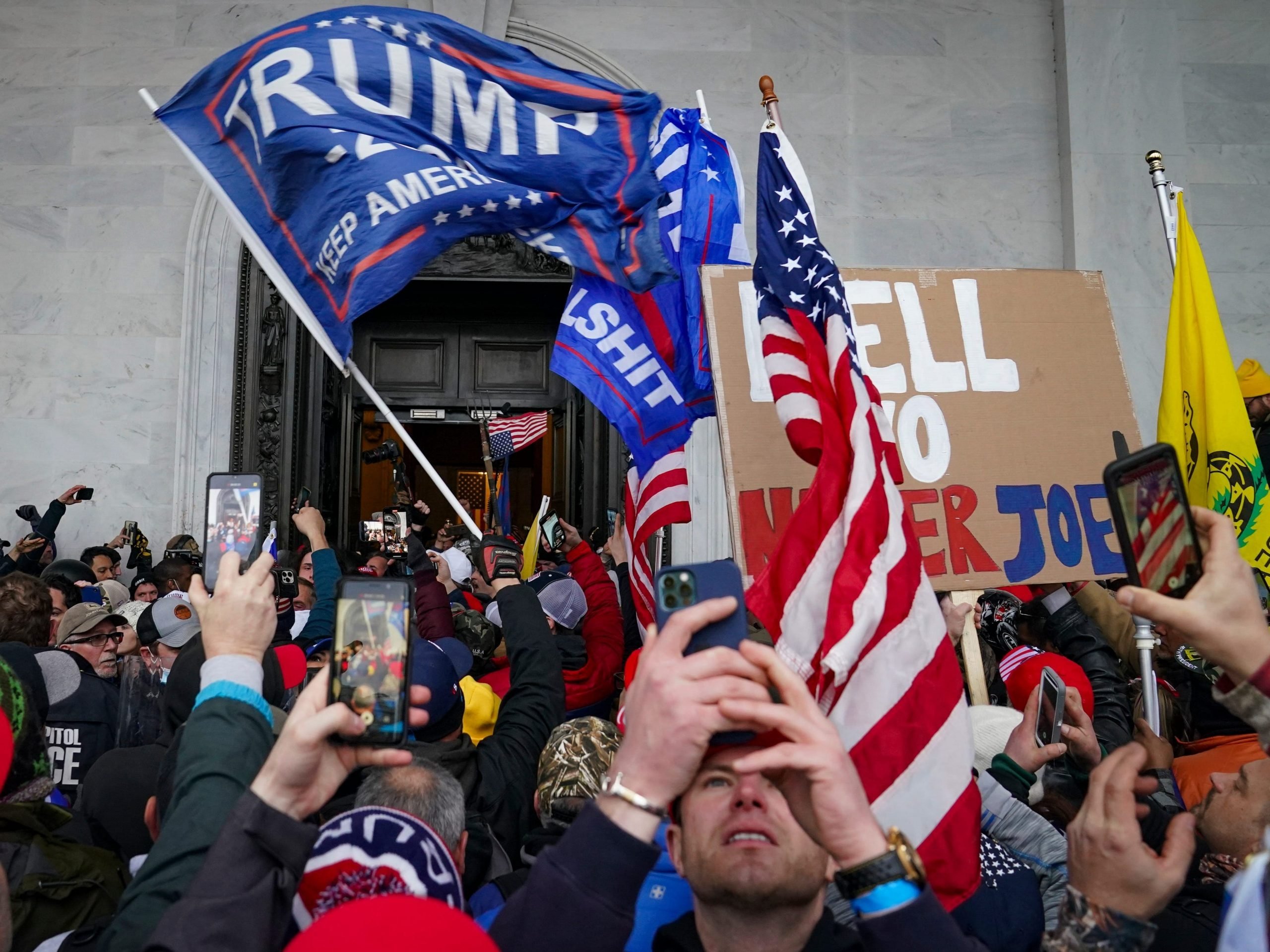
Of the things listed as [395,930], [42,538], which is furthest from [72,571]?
[395,930]

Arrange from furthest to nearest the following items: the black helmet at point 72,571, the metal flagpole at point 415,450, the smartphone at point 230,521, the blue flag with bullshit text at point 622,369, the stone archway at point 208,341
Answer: the stone archway at point 208,341 < the black helmet at point 72,571 < the blue flag with bullshit text at point 622,369 < the metal flagpole at point 415,450 < the smartphone at point 230,521

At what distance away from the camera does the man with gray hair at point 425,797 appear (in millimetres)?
2424

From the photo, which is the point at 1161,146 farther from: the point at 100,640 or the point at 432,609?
the point at 100,640

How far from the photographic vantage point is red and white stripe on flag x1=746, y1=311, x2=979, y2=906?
2670mm

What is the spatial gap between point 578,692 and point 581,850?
3180 mm

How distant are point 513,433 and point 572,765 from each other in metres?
7.78

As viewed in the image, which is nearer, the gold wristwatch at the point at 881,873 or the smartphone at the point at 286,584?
the gold wristwatch at the point at 881,873

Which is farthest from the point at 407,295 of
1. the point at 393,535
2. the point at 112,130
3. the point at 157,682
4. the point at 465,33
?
the point at 157,682

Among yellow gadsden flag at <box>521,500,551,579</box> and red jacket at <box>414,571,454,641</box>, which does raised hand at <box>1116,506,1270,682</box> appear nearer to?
red jacket at <box>414,571,454,641</box>

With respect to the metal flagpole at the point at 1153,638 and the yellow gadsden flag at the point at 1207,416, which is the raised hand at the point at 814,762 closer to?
the metal flagpole at the point at 1153,638

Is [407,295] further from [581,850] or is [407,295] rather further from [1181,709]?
[581,850]

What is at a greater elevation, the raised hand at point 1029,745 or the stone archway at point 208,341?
the stone archway at point 208,341

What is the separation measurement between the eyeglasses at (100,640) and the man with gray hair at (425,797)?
11.0 ft

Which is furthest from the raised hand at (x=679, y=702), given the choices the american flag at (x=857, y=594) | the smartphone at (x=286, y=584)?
the smartphone at (x=286, y=584)
